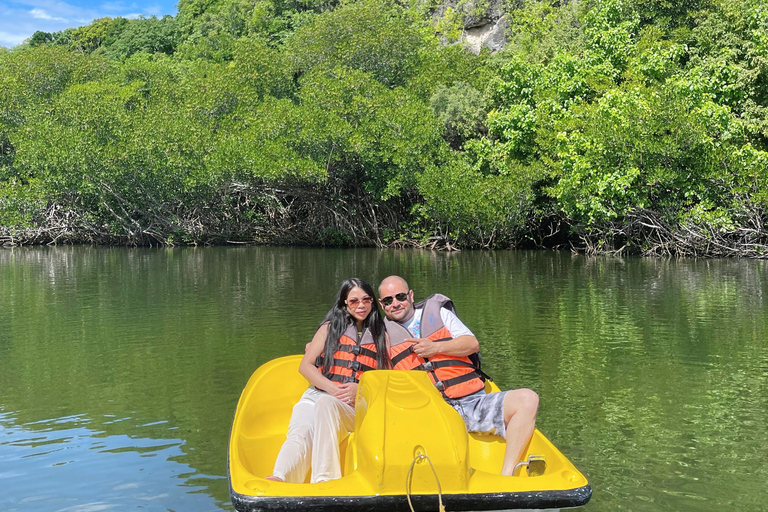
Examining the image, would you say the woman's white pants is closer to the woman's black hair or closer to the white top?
the woman's black hair

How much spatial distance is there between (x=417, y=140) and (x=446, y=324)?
24577 millimetres

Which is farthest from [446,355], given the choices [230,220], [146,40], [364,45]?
[146,40]

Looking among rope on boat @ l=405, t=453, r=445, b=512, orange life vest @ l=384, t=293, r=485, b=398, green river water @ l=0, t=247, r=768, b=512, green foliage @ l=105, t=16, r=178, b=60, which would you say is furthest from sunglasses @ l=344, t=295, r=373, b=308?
green foliage @ l=105, t=16, r=178, b=60

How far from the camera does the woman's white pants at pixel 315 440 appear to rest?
4207 mm

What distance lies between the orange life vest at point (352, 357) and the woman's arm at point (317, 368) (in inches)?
4.2

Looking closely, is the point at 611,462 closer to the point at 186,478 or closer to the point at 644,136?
the point at 186,478

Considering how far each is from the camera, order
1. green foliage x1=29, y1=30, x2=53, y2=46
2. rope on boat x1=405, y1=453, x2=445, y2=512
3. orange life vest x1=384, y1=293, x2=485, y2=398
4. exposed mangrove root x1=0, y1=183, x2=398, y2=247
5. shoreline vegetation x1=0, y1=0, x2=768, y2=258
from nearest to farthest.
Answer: rope on boat x1=405, y1=453, x2=445, y2=512 < orange life vest x1=384, y1=293, x2=485, y2=398 < shoreline vegetation x1=0, y1=0, x2=768, y2=258 < exposed mangrove root x1=0, y1=183, x2=398, y2=247 < green foliage x1=29, y1=30, x2=53, y2=46

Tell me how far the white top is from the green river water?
1.22 meters

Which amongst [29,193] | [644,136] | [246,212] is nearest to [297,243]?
[246,212]

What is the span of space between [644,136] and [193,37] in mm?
44296

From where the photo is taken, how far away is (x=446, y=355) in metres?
4.88

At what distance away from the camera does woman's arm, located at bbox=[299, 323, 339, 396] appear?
5.00 m

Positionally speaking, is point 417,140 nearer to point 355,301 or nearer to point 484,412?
point 355,301

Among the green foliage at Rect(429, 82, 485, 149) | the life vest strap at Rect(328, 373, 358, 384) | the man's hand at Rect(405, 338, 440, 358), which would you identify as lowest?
the life vest strap at Rect(328, 373, 358, 384)
